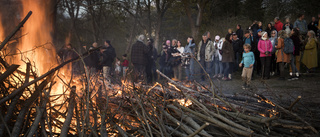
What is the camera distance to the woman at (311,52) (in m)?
9.02

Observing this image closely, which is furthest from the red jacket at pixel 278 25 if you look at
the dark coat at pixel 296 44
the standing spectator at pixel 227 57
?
the standing spectator at pixel 227 57

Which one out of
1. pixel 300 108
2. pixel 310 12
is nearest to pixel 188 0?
pixel 310 12

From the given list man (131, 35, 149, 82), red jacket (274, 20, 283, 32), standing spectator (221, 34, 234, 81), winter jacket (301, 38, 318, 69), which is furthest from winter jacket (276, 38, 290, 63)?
man (131, 35, 149, 82)

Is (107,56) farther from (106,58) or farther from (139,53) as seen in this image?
(139,53)

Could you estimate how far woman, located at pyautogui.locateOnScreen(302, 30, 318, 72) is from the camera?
902 cm

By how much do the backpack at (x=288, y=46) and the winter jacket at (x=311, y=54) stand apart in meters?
1.23

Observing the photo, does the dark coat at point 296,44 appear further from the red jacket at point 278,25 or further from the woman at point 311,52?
the red jacket at point 278,25

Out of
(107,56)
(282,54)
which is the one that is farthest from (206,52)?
(107,56)

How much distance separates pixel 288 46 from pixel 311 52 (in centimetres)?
145

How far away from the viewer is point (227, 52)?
31.7ft

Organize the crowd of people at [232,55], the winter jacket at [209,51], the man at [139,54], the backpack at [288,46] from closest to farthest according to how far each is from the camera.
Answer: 1. the backpack at [288,46]
2. the crowd of people at [232,55]
3. the man at [139,54]
4. the winter jacket at [209,51]

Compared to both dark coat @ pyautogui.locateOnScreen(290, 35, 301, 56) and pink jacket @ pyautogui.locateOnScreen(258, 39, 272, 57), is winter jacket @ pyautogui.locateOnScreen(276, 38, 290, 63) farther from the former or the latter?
dark coat @ pyautogui.locateOnScreen(290, 35, 301, 56)

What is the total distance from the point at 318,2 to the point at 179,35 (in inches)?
746

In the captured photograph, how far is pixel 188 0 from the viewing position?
62.8 ft
